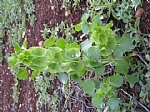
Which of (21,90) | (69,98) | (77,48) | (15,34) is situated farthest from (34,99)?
(77,48)

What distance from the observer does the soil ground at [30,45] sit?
86.6 inches

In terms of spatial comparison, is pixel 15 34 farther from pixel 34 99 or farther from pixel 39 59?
pixel 39 59

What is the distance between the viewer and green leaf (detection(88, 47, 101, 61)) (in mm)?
1346

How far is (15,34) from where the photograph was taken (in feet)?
8.85

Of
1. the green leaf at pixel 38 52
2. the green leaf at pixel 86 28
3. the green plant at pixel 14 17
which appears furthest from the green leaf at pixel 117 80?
the green plant at pixel 14 17

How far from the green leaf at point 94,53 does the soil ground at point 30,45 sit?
2.08 ft

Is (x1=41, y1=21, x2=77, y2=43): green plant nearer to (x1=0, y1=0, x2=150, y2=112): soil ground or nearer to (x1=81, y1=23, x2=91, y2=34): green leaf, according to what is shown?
(x1=0, y1=0, x2=150, y2=112): soil ground

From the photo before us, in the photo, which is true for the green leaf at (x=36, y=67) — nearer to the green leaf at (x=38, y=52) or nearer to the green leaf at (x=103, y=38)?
the green leaf at (x=38, y=52)

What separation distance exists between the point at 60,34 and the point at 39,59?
2.96ft

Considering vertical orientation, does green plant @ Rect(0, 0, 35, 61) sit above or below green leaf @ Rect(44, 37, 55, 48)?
above

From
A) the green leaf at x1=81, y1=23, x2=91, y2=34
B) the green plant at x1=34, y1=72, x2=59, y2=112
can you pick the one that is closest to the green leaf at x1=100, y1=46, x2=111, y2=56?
the green leaf at x1=81, y1=23, x2=91, y2=34

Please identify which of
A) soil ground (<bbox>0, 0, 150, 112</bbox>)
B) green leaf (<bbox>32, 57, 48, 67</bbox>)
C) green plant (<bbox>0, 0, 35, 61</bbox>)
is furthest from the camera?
green plant (<bbox>0, 0, 35, 61</bbox>)

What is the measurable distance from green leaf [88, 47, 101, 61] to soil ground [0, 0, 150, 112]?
63cm

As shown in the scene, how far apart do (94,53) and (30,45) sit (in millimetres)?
1263
